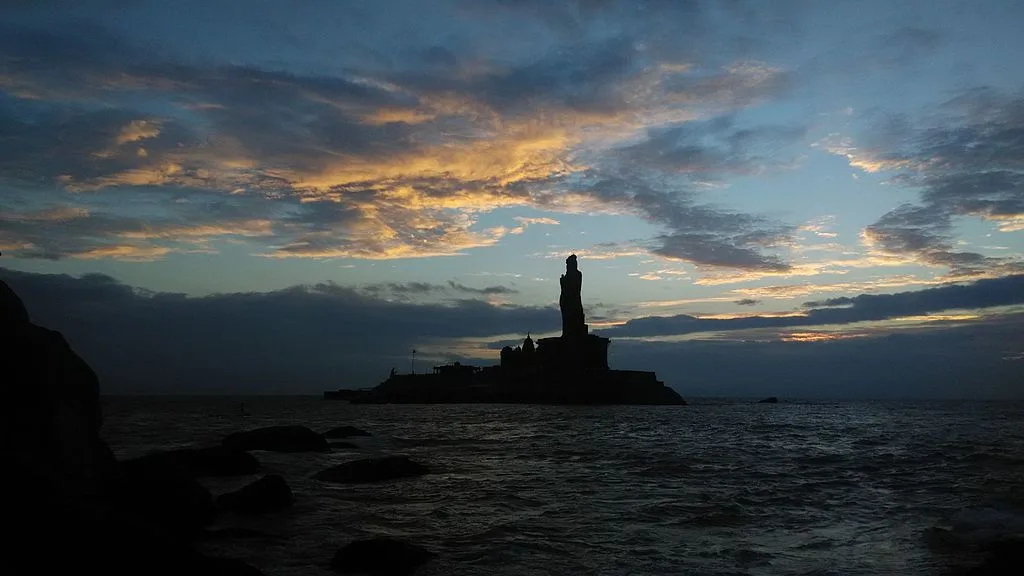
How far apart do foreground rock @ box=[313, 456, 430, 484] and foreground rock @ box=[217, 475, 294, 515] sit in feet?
24.3

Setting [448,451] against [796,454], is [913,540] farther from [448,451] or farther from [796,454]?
[448,451]

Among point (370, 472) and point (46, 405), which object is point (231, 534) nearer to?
point (46, 405)

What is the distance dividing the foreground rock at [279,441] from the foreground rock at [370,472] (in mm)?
13300

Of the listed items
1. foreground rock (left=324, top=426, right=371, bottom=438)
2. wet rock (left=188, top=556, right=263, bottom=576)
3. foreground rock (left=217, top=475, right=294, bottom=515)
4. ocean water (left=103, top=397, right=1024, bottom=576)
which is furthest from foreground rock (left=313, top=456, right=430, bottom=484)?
foreground rock (left=324, top=426, right=371, bottom=438)

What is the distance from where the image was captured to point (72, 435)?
1980cm

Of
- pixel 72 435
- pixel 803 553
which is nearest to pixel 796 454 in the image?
pixel 803 553

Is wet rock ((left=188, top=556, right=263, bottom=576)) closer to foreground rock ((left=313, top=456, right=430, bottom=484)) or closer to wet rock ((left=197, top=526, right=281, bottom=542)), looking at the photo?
wet rock ((left=197, top=526, right=281, bottom=542))

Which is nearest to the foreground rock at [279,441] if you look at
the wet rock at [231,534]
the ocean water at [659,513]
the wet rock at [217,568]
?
the ocean water at [659,513]

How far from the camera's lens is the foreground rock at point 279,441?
46.6 metres

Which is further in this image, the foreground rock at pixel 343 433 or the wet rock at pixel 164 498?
the foreground rock at pixel 343 433

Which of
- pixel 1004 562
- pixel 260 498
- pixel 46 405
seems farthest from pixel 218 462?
pixel 1004 562

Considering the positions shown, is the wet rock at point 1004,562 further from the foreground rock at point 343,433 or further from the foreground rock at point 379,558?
the foreground rock at point 343,433

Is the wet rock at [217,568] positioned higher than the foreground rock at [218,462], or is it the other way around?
the wet rock at [217,568]

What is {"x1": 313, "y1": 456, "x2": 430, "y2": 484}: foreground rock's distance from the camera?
32.2 m
